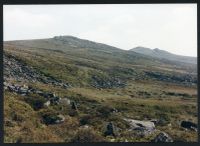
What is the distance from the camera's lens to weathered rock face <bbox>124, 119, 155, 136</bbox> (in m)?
9.80

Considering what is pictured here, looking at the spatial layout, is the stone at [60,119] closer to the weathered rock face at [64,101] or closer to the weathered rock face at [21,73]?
the weathered rock face at [64,101]

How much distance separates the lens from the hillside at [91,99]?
9.61 meters

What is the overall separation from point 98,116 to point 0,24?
2.76 m

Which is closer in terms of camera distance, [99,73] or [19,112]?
[19,112]

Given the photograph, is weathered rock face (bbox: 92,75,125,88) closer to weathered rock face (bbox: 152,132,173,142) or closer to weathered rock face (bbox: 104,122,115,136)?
weathered rock face (bbox: 104,122,115,136)

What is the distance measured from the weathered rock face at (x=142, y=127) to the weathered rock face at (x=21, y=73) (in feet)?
5.21

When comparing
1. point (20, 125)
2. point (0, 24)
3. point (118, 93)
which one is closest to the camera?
point (0, 24)

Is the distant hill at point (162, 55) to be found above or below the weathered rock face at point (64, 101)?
above

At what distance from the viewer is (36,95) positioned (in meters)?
9.94

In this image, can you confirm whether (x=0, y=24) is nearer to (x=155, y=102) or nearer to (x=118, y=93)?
(x=118, y=93)

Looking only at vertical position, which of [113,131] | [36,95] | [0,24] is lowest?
[113,131]

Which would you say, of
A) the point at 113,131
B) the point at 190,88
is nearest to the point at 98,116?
the point at 113,131

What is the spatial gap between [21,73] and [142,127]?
2.80m

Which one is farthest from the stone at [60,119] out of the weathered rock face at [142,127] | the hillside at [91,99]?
the weathered rock face at [142,127]
